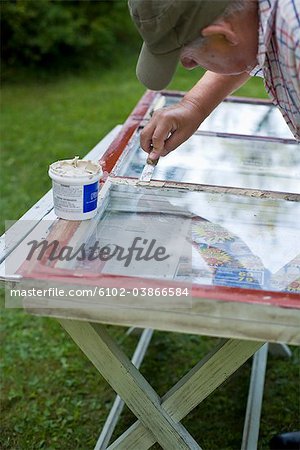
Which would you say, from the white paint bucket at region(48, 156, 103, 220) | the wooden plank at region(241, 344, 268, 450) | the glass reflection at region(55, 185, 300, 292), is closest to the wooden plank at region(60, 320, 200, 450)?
the glass reflection at region(55, 185, 300, 292)

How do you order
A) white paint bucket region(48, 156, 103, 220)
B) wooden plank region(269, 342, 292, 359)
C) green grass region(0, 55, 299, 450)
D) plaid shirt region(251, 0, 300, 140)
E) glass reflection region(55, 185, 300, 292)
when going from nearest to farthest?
plaid shirt region(251, 0, 300, 140) < glass reflection region(55, 185, 300, 292) < white paint bucket region(48, 156, 103, 220) < green grass region(0, 55, 299, 450) < wooden plank region(269, 342, 292, 359)

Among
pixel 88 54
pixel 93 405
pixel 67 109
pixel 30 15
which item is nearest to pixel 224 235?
pixel 93 405

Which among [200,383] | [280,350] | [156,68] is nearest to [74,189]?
[156,68]

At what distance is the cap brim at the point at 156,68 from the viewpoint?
5.64ft

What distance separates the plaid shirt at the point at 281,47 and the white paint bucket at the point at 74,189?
0.51 meters

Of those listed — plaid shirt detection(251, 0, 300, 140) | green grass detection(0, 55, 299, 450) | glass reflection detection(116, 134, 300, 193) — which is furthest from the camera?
green grass detection(0, 55, 299, 450)

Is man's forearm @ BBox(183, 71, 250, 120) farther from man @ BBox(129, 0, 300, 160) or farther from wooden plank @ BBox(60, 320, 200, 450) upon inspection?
wooden plank @ BBox(60, 320, 200, 450)

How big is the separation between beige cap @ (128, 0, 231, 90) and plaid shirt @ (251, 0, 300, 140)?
0.33 feet

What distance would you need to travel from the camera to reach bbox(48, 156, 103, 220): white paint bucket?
5.95 feet

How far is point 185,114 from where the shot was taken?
218cm

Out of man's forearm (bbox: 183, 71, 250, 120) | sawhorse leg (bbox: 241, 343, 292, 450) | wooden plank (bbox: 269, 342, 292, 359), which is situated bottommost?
wooden plank (bbox: 269, 342, 292, 359)

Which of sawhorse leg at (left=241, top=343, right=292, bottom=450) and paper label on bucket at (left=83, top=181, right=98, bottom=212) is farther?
sawhorse leg at (left=241, top=343, right=292, bottom=450)

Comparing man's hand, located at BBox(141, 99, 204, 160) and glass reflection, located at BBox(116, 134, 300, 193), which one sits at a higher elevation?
man's hand, located at BBox(141, 99, 204, 160)

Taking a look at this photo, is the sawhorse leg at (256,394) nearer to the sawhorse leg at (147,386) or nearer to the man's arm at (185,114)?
the sawhorse leg at (147,386)
